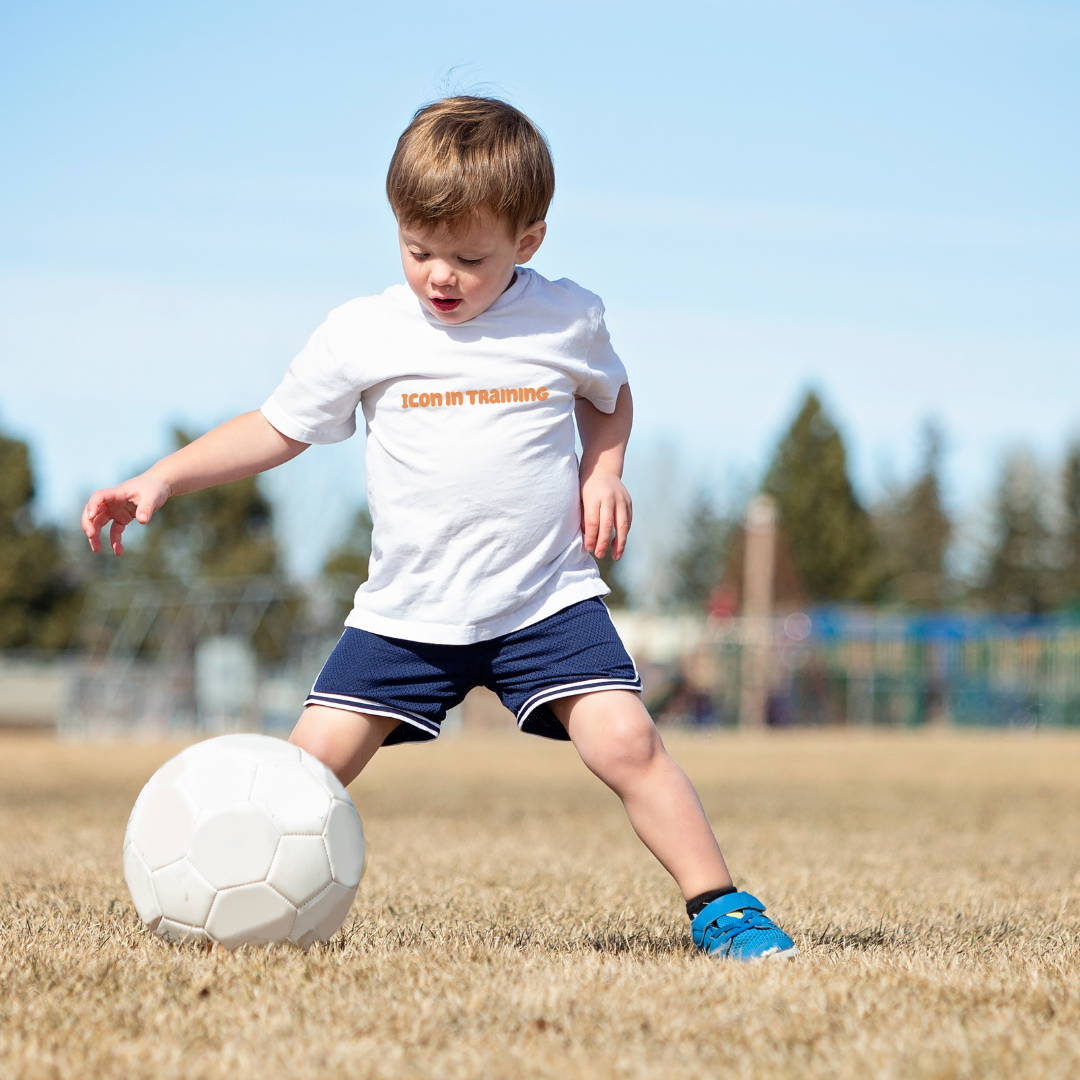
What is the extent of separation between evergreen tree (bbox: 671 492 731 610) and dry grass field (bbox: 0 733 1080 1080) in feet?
164

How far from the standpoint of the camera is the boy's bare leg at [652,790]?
119 inches

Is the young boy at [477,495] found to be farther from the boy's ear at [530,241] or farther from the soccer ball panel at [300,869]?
the soccer ball panel at [300,869]

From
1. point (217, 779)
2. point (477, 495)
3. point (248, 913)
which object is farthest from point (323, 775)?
point (477, 495)

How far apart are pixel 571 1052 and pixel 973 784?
1054 centimetres

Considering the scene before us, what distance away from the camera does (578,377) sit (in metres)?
3.26

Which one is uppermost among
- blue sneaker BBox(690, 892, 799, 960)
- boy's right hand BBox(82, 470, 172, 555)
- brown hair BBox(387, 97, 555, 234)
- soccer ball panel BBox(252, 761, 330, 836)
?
brown hair BBox(387, 97, 555, 234)

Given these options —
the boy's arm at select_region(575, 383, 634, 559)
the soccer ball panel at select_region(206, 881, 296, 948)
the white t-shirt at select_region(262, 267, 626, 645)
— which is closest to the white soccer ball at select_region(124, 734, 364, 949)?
the soccer ball panel at select_region(206, 881, 296, 948)

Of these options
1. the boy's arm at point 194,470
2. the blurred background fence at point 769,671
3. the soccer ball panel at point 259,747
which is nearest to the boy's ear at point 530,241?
the boy's arm at point 194,470

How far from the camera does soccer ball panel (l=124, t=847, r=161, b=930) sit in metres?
2.86

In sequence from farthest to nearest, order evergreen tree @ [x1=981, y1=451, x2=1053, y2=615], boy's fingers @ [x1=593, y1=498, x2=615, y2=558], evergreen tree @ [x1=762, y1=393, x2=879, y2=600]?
evergreen tree @ [x1=981, y1=451, x2=1053, y2=615]
evergreen tree @ [x1=762, y1=393, x2=879, y2=600]
boy's fingers @ [x1=593, y1=498, x2=615, y2=558]

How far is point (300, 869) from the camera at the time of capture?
9.19 feet

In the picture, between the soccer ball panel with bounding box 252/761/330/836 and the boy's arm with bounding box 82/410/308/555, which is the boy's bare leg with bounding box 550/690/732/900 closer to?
A: the soccer ball panel with bounding box 252/761/330/836

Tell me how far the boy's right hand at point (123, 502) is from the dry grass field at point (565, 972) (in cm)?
91

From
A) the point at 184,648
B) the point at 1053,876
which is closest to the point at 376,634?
the point at 1053,876
